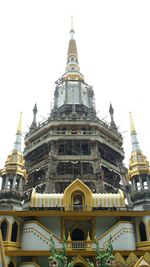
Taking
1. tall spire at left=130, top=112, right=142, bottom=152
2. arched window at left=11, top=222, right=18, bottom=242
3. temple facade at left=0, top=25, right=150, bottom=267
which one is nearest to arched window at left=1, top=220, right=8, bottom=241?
temple facade at left=0, top=25, right=150, bottom=267

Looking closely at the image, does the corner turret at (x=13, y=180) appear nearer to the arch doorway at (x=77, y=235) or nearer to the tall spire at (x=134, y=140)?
the arch doorway at (x=77, y=235)

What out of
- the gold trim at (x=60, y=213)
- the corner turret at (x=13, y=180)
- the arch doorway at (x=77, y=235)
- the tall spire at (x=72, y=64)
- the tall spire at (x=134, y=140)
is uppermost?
the tall spire at (x=72, y=64)

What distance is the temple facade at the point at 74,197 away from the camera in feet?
75.9

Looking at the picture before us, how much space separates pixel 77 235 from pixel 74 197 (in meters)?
3.11

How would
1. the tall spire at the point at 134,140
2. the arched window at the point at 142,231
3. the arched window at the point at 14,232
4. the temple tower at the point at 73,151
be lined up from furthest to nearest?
→ the temple tower at the point at 73,151 < the tall spire at the point at 134,140 < the arched window at the point at 142,231 < the arched window at the point at 14,232

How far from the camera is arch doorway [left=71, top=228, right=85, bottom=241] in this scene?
81.6 ft

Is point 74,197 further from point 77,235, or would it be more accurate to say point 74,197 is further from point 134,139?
point 134,139

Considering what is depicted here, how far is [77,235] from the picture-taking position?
983 inches

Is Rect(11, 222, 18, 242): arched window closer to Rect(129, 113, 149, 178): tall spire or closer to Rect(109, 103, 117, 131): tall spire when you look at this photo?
Rect(129, 113, 149, 178): tall spire

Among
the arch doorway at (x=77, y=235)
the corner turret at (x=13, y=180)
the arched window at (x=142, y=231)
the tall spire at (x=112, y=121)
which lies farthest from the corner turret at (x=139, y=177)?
the tall spire at (x=112, y=121)

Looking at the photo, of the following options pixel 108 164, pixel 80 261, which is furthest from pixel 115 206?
pixel 108 164

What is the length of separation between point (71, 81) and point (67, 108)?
288 inches

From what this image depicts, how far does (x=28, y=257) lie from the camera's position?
23641 millimetres

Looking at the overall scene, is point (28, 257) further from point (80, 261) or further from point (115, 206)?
point (115, 206)
